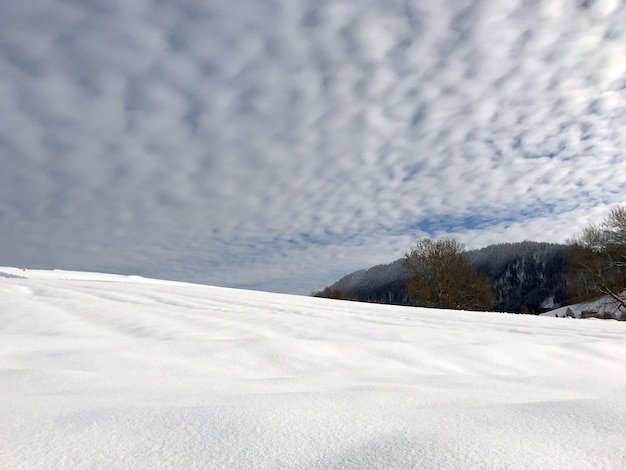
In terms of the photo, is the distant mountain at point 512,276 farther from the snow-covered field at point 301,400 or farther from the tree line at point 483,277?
the snow-covered field at point 301,400

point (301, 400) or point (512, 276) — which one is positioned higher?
point (512, 276)

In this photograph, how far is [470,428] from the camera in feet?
3.04

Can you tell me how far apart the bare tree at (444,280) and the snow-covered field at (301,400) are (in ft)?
62.8

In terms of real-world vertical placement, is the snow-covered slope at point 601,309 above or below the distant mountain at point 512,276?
below

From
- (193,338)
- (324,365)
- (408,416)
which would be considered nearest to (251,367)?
(324,365)

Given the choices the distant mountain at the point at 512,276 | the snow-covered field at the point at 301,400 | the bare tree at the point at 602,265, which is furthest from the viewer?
the distant mountain at the point at 512,276

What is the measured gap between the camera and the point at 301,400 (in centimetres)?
118

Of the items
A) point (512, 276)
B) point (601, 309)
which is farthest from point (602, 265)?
point (512, 276)

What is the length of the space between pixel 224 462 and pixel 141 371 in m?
0.99

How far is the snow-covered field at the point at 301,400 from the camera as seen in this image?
2.61 ft

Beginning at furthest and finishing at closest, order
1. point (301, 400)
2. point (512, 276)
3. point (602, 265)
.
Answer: point (512, 276)
point (602, 265)
point (301, 400)

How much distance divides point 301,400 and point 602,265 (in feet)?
77.7

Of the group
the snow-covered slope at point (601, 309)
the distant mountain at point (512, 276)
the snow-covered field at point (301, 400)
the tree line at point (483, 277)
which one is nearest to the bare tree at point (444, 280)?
the tree line at point (483, 277)

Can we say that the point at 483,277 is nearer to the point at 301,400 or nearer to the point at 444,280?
the point at 444,280
